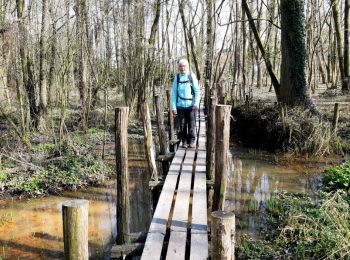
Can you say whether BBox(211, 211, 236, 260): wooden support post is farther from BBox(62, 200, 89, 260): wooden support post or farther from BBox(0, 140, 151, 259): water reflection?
BBox(0, 140, 151, 259): water reflection

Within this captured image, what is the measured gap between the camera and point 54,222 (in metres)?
7.29

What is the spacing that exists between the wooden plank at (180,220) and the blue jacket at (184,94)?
5.32 feet

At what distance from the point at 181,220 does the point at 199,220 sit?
0.78ft

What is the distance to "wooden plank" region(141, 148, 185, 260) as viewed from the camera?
172 inches

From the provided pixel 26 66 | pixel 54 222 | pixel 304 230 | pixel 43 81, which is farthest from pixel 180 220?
pixel 43 81

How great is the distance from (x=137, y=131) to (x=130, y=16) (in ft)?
15.5

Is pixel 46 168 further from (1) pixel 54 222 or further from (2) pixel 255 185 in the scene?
(2) pixel 255 185

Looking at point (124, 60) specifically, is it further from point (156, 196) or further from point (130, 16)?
point (156, 196)

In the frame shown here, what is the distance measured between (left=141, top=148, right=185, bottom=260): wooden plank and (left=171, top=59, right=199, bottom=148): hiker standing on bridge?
156 cm

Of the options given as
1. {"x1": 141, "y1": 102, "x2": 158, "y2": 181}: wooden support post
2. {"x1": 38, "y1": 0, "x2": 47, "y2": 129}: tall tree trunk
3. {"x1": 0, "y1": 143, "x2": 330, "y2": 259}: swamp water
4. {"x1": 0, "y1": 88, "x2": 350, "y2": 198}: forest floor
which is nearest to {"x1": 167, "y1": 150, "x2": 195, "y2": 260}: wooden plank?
{"x1": 141, "y1": 102, "x2": 158, "y2": 181}: wooden support post

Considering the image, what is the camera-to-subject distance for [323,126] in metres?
11.0

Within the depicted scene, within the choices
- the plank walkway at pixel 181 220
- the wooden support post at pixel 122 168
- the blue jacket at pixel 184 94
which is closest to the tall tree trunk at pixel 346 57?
the blue jacket at pixel 184 94

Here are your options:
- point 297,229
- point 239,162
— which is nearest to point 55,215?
point 297,229

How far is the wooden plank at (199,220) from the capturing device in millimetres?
4324
